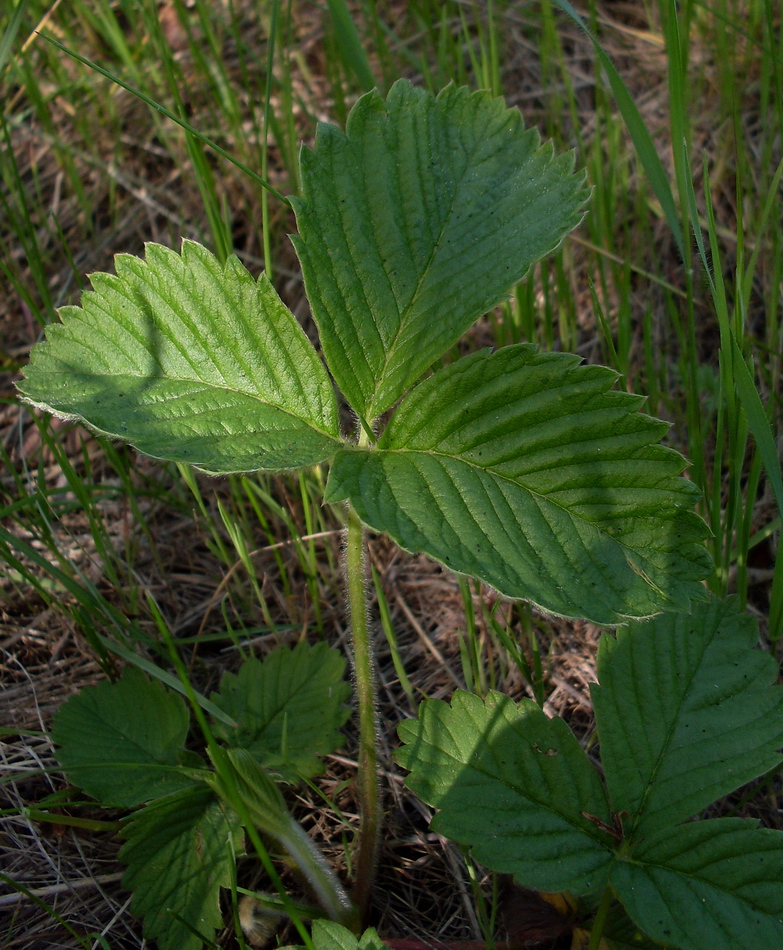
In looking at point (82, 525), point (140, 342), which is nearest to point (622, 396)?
point (140, 342)

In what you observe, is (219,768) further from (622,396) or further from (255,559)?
(255,559)

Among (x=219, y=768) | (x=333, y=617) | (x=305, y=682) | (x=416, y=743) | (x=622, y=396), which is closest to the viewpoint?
(x=219, y=768)

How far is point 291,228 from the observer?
9.47ft

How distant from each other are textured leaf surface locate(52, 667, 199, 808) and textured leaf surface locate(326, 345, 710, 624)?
697 mm

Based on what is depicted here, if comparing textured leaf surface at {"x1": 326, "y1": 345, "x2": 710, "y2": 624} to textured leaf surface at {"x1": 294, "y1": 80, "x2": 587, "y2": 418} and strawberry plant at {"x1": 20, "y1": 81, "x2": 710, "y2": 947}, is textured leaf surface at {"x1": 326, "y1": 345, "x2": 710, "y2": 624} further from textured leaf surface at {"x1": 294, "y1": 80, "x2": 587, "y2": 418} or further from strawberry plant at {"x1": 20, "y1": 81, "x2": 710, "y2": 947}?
textured leaf surface at {"x1": 294, "y1": 80, "x2": 587, "y2": 418}

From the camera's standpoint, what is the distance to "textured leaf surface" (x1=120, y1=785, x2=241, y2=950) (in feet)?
4.93

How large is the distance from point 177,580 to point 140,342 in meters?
0.97

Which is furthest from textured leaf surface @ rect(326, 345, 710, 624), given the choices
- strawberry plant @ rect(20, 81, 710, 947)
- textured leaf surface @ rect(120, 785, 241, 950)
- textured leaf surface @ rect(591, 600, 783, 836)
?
textured leaf surface @ rect(120, 785, 241, 950)

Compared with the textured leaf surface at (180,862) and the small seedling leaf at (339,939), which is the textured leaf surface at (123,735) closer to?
the textured leaf surface at (180,862)

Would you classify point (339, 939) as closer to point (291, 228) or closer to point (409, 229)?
point (409, 229)

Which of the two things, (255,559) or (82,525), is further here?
(82,525)

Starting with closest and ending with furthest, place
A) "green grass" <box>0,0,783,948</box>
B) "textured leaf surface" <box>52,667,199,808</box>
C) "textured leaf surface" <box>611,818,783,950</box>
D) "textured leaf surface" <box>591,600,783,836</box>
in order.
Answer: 1. "textured leaf surface" <box>611,818,783,950</box>
2. "textured leaf surface" <box>591,600,783,836</box>
3. "textured leaf surface" <box>52,667,199,808</box>
4. "green grass" <box>0,0,783,948</box>

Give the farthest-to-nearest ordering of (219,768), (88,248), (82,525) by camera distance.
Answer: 1. (88,248)
2. (82,525)
3. (219,768)

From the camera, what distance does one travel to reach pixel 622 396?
1379mm
